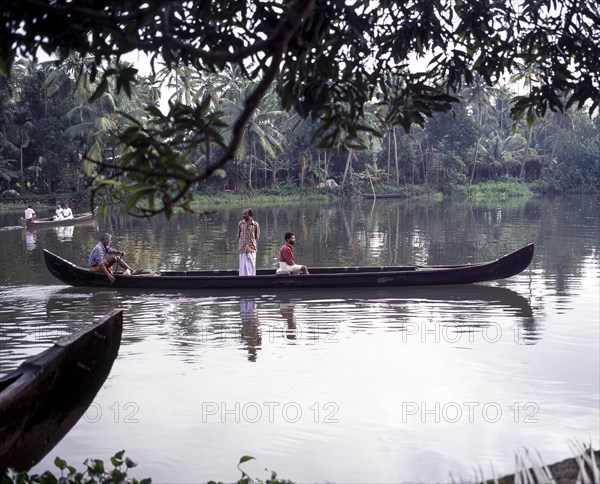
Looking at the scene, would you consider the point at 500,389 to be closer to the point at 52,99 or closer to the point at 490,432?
the point at 490,432

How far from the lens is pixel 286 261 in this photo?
44.4 feet

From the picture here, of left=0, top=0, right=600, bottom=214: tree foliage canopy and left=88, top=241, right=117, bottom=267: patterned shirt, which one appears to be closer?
left=0, top=0, right=600, bottom=214: tree foliage canopy

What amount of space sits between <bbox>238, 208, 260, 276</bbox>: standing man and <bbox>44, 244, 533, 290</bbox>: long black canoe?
0.25 metres

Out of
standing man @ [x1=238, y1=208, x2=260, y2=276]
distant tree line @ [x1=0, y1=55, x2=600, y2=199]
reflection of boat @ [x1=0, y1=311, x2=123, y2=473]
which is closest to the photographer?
reflection of boat @ [x1=0, y1=311, x2=123, y2=473]

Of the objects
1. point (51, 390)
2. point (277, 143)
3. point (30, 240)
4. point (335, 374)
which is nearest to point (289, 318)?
point (335, 374)

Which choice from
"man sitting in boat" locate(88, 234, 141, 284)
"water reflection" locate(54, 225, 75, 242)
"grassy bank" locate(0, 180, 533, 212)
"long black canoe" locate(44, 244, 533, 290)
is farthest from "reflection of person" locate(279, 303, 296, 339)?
"grassy bank" locate(0, 180, 533, 212)

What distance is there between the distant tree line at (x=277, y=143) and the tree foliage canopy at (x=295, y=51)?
22065mm

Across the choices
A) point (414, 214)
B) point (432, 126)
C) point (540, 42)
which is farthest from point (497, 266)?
point (432, 126)

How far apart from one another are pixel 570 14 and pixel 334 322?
6.50 metres

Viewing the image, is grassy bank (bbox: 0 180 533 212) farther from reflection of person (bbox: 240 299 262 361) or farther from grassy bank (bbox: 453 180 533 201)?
reflection of person (bbox: 240 299 262 361)

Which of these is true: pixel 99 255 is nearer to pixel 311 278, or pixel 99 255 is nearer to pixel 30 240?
pixel 311 278

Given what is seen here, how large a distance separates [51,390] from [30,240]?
19.9m

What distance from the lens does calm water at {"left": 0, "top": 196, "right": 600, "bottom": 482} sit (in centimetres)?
621

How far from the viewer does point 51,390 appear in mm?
4918
